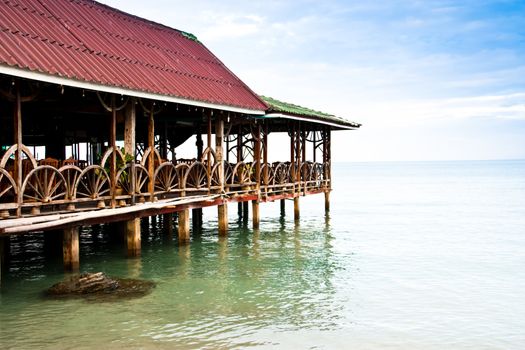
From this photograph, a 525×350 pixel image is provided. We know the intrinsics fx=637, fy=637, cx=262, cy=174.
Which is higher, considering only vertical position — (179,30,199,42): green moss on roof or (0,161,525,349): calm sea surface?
(179,30,199,42): green moss on roof

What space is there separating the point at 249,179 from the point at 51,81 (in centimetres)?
1079

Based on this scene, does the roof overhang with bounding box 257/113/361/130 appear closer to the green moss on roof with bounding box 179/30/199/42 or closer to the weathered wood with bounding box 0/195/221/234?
the weathered wood with bounding box 0/195/221/234

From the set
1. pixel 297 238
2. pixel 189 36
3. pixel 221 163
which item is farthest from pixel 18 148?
pixel 189 36

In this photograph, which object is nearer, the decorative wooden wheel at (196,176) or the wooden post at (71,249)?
the wooden post at (71,249)

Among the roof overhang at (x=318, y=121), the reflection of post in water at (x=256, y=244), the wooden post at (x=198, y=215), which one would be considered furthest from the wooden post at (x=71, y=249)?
the wooden post at (x=198, y=215)

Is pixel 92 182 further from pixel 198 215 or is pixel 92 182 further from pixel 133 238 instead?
pixel 198 215

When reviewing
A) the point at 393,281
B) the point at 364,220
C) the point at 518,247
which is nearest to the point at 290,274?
Result: the point at 393,281

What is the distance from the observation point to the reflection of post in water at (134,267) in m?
15.2

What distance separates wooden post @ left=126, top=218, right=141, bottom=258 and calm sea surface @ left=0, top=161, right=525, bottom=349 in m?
0.31

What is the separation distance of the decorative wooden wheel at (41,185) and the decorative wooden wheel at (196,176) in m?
5.67

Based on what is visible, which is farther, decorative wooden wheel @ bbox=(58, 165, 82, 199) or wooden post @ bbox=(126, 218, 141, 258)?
wooden post @ bbox=(126, 218, 141, 258)

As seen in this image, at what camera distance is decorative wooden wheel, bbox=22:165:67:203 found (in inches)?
481

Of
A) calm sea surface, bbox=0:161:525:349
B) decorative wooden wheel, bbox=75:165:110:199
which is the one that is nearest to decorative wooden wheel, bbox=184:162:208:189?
calm sea surface, bbox=0:161:525:349

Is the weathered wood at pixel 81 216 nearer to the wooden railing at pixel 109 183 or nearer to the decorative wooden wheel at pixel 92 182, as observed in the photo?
the wooden railing at pixel 109 183
